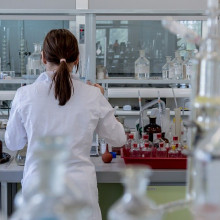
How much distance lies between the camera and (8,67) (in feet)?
17.3

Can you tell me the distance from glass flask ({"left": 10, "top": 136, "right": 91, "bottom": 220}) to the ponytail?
1440 millimetres

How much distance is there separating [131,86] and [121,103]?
273mm

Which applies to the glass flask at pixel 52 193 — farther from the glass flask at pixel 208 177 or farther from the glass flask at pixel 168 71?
the glass flask at pixel 168 71

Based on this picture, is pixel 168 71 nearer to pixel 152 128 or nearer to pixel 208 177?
pixel 152 128

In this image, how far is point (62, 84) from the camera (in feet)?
6.72

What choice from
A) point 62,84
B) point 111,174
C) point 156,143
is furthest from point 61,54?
point 156,143

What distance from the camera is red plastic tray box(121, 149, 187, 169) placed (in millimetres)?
2439

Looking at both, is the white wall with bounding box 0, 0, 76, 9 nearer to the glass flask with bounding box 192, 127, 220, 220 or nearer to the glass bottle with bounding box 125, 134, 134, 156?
the glass bottle with bounding box 125, 134, 134, 156

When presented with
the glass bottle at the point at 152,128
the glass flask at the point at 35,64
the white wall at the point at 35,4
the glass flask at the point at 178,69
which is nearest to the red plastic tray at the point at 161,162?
the glass bottle at the point at 152,128

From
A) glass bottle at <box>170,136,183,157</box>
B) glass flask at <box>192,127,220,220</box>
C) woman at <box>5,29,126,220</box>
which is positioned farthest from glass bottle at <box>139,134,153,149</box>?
glass flask at <box>192,127,220,220</box>

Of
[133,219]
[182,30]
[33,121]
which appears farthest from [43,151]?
[33,121]

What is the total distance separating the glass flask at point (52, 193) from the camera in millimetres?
548

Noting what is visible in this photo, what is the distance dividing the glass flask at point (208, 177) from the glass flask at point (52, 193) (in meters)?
0.17

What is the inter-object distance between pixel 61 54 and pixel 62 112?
0.30 m
